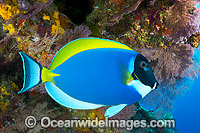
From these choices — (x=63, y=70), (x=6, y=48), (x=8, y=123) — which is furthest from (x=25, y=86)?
(x=8, y=123)

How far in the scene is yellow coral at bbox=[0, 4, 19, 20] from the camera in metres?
2.29

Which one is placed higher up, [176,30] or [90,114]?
[176,30]

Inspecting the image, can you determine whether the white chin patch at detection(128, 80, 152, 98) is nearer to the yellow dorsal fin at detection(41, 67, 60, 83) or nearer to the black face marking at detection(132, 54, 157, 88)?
the black face marking at detection(132, 54, 157, 88)

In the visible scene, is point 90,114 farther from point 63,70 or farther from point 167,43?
point 63,70

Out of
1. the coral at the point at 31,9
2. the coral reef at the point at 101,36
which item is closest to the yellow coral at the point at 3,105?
the coral reef at the point at 101,36

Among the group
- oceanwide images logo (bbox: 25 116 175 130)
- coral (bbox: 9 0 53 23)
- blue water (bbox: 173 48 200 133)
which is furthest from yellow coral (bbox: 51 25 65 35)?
blue water (bbox: 173 48 200 133)

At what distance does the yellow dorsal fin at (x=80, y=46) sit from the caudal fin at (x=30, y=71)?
0.13 m

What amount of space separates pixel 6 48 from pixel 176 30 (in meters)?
3.75

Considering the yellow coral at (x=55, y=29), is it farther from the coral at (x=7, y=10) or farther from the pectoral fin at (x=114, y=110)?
the pectoral fin at (x=114, y=110)

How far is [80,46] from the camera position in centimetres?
101

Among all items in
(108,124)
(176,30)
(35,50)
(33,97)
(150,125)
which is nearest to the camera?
(35,50)

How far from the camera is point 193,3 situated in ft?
8.80

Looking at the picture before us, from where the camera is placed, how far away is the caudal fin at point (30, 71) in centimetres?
92

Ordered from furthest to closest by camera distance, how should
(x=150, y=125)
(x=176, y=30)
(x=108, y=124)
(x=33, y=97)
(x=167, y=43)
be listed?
(x=150, y=125), (x=108, y=124), (x=33, y=97), (x=167, y=43), (x=176, y=30)
